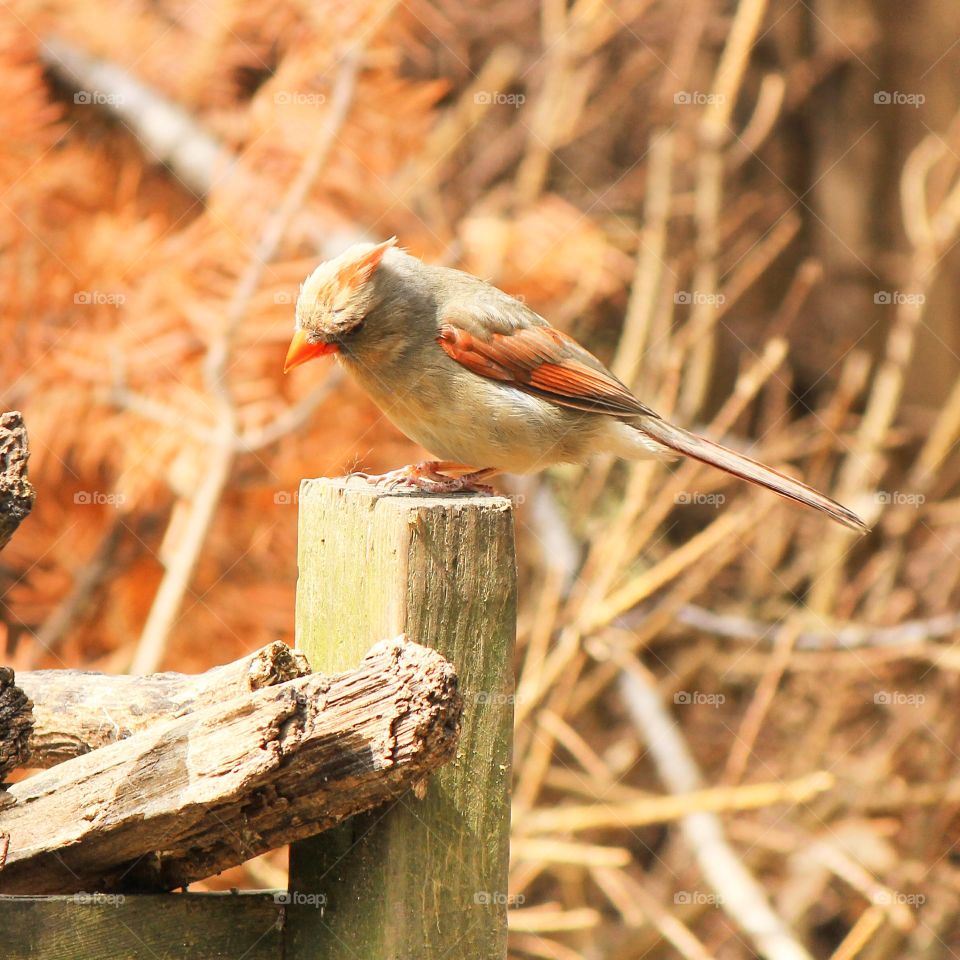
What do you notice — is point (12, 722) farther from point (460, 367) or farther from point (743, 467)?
point (743, 467)

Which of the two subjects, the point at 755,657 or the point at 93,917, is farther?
the point at 755,657

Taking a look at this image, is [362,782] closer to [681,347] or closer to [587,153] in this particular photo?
[681,347]

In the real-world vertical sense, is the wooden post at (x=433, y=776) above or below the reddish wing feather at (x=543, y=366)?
below

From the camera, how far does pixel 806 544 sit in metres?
6.11

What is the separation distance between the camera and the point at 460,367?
124 inches

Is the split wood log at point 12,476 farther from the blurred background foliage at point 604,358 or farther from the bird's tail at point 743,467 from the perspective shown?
the bird's tail at point 743,467

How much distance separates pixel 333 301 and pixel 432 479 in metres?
0.51

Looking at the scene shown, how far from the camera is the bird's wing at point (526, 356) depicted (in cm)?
316

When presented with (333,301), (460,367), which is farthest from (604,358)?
(333,301)

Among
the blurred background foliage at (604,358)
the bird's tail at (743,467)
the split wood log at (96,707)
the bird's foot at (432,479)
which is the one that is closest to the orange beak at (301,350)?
the bird's foot at (432,479)

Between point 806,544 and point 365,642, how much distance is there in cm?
466

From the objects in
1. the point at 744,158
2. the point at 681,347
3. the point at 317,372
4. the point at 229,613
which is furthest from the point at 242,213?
the point at 744,158

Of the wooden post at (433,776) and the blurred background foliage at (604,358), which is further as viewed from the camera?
the blurred background foliage at (604,358)

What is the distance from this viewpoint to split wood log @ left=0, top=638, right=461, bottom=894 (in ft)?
5.26
